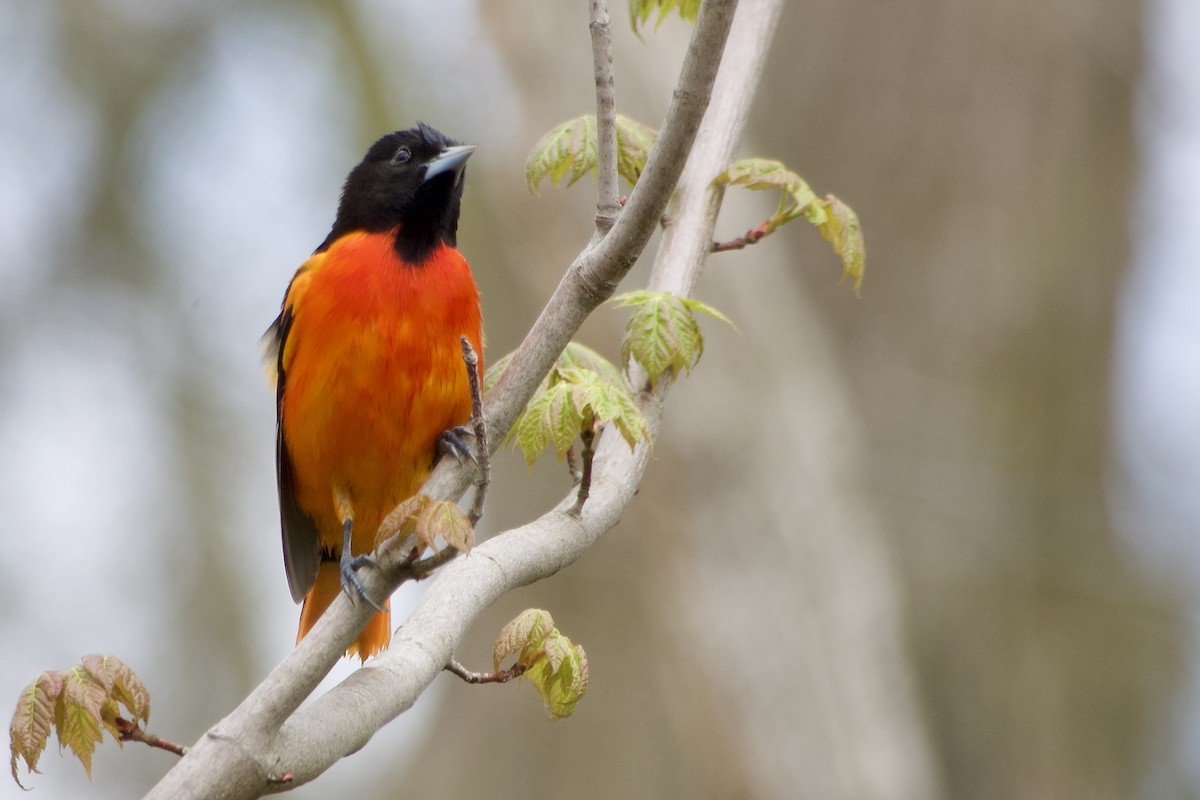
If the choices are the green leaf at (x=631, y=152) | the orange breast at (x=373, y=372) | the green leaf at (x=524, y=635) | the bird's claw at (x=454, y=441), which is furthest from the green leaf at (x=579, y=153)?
the green leaf at (x=524, y=635)

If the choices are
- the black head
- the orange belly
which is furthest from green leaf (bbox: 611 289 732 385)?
the black head

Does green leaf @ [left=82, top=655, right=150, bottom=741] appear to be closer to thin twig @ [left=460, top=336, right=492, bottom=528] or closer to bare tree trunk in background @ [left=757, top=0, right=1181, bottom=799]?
Result: thin twig @ [left=460, top=336, right=492, bottom=528]

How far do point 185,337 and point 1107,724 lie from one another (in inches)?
272

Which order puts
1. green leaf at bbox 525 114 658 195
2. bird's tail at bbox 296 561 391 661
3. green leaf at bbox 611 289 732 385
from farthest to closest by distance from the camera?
bird's tail at bbox 296 561 391 661
green leaf at bbox 525 114 658 195
green leaf at bbox 611 289 732 385

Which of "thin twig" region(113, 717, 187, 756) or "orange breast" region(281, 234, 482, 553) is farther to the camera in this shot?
"orange breast" region(281, 234, 482, 553)

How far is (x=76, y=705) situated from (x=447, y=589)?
0.77 metres

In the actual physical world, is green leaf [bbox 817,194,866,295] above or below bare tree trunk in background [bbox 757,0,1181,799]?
above

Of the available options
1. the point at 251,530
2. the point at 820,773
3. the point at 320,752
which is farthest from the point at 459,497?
the point at 251,530

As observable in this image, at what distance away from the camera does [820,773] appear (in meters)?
6.20

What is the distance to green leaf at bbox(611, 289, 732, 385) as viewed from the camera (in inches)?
126

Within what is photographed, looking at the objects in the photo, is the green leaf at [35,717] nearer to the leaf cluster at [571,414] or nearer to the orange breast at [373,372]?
the leaf cluster at [571,414]

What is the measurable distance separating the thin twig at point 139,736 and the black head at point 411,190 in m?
2.07

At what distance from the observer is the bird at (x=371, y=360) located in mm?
3738

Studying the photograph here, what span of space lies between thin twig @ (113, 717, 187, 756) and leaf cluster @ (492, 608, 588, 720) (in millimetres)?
673
